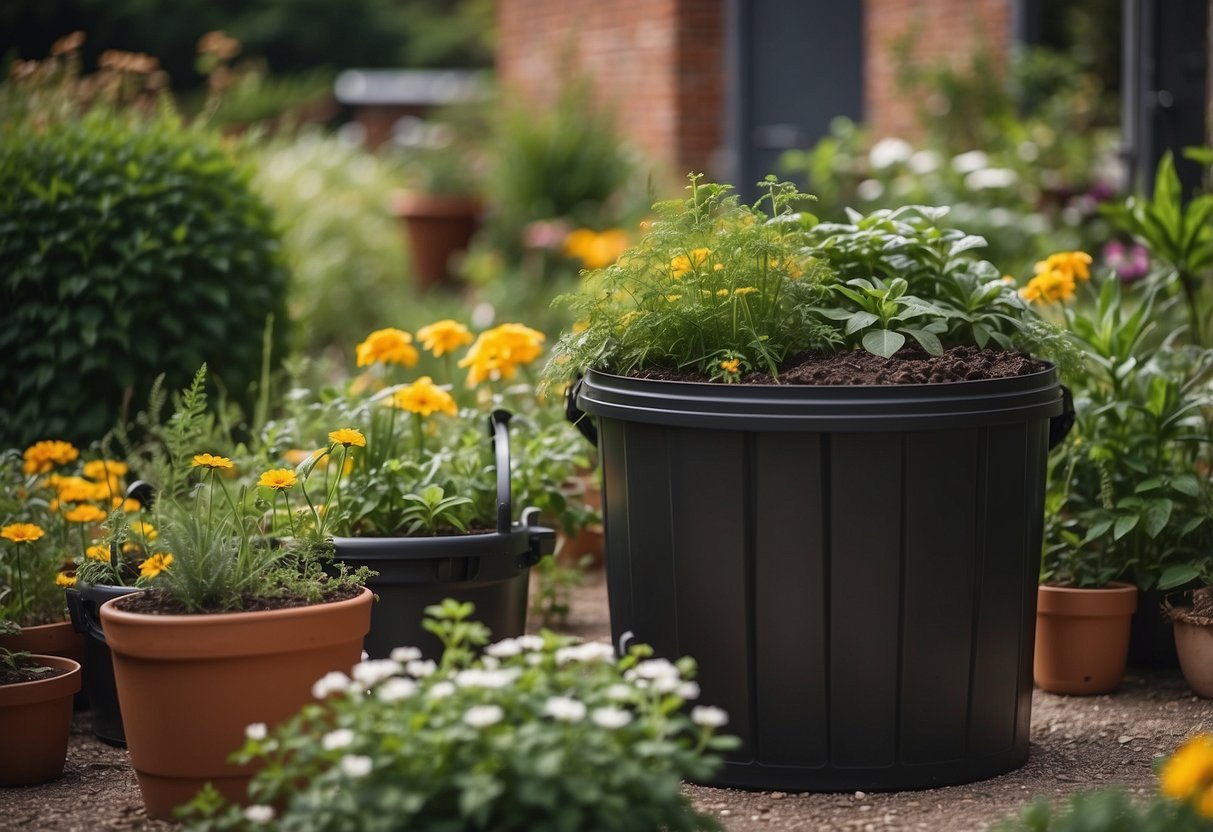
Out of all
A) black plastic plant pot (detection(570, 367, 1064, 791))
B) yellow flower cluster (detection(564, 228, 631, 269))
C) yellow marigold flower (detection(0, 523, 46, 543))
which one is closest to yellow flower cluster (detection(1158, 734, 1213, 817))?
black plastic plant pot (detection(570, 367, 1064, 791))

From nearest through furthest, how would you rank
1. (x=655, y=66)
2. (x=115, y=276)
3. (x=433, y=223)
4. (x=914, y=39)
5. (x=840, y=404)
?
(x=840, y=404), (x=115, y=276), (x=914, y=39), (x=655, y=66), (x=433, y=223)

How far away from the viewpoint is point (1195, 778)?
1.94 metres

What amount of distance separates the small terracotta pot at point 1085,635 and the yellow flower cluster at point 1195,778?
1.40 m

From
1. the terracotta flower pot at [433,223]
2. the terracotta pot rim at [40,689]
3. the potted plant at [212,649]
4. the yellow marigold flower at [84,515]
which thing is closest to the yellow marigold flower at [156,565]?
the potted plant at [212,649]

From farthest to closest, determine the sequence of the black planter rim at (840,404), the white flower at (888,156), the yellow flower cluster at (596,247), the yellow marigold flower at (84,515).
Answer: the white flower at (888,156)
the yellow flower cluster at (596,247)
the yellow marigold flower at (84,515)
the black planter rim at (840,404)

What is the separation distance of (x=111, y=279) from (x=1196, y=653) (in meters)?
3.29

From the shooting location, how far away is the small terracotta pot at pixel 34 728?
2.87 metres

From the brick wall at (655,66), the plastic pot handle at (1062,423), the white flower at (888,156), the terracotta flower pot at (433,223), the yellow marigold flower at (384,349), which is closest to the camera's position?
the plastic pot handle at (1062,423)

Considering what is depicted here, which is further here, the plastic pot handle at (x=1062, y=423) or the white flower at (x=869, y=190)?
the white flower at (x=869, y=190)

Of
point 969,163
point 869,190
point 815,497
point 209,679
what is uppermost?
point 969,163

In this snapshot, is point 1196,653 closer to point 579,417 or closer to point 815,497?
point 815,497

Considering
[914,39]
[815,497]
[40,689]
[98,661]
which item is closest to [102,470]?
[98,661]

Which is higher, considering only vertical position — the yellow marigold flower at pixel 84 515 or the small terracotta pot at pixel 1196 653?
the yellow marigold flower at pixel 84 515

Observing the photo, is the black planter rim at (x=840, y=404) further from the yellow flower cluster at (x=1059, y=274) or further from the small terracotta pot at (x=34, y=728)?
the small terracotta pot at (x=34, y=728)
